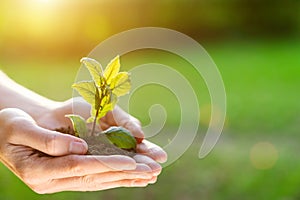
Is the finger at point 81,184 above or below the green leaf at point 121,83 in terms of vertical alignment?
below

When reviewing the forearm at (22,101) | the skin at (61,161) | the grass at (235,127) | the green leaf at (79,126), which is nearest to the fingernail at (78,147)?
the skin at (61,161)

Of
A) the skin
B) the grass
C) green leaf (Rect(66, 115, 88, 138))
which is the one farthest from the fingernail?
the grass

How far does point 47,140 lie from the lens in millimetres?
1450

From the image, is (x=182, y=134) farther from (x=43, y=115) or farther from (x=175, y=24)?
(x=175, y=24)

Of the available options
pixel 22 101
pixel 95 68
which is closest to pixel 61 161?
pixel 95 68

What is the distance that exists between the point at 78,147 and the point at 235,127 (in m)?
2.93

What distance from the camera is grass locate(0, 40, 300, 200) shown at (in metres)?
3.36

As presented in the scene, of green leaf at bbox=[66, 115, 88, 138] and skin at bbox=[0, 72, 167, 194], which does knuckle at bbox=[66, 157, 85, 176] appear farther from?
green leaf at bbox=[66, 115, 88, 138]

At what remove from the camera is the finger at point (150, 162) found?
1474 millimetres

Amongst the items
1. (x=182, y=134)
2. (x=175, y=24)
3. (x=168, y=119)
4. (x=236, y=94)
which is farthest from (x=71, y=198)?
(x=175, y=24)

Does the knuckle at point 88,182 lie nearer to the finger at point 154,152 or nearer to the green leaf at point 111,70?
the finger at point 154,152

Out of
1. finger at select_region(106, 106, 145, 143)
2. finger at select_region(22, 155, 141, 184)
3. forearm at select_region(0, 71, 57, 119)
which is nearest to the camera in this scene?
finger at select_region(22, 155, 141, 184)

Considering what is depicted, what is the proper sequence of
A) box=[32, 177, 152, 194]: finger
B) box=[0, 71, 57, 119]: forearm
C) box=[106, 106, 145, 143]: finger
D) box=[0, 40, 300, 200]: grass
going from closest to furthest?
box=[32, 177, 152, 194]: finger → box=[106, 106, 145, 143]: finger → box=[0, 71, 57, 119]: forearm → box=[0, 40, 300, 200]: grass

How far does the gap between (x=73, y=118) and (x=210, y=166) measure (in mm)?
2115
